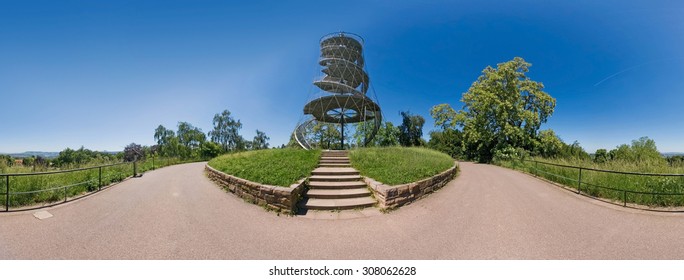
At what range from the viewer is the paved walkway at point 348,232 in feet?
13.0

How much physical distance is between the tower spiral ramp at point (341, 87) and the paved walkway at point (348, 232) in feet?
45.5

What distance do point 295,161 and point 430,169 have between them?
17.0 feet

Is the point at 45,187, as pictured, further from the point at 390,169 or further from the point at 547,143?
Answer: the point at 547,143

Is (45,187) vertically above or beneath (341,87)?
beneath

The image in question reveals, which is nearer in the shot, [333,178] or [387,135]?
[333,178]

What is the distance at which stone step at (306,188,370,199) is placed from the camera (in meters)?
6.78

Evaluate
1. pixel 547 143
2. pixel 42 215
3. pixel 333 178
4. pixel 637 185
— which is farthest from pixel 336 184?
pixel 547 143

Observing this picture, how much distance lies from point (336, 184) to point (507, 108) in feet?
71.8

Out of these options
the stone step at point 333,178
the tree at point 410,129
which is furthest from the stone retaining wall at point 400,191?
the tree at point 410,129

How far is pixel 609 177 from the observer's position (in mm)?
8070

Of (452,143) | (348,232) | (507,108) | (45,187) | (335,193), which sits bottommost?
(348,232)

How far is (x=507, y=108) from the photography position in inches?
877

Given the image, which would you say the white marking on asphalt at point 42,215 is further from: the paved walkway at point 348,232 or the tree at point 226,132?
the tree at point 226,132
